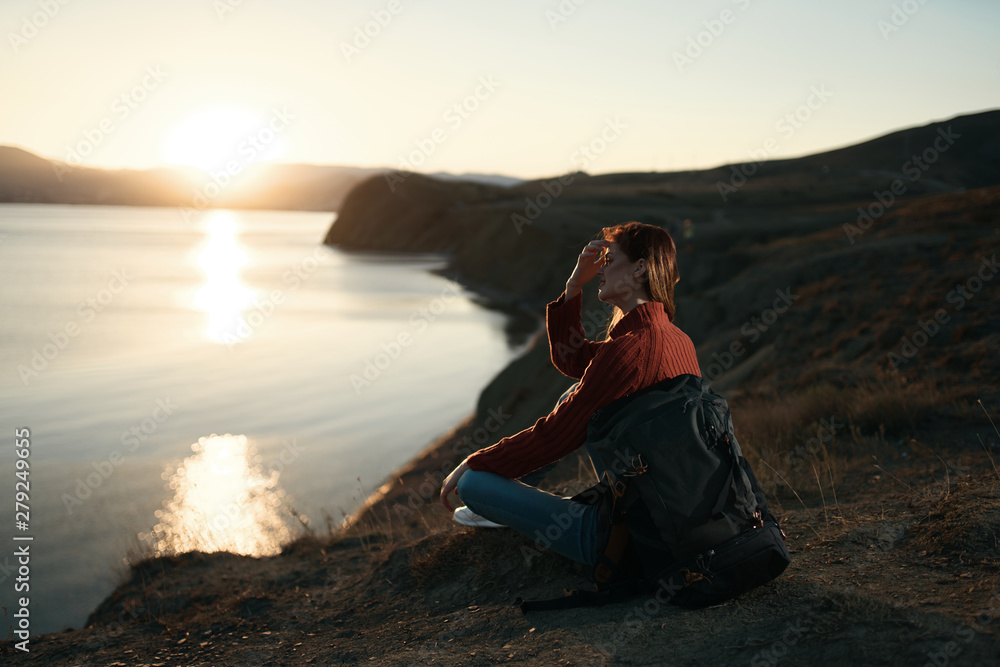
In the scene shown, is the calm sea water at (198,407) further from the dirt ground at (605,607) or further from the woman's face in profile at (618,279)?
the woman's face in profile at (618,279)

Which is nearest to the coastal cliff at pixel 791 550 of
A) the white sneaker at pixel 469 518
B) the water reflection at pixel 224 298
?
the white sneaker at pixel 469 518

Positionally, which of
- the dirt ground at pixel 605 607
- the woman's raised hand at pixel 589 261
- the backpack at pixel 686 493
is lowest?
the dirt ground at pixel 605 607

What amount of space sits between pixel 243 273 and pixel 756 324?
57049 mm

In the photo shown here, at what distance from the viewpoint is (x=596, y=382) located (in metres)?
2.93

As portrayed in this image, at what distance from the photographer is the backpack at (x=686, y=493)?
9.36 feet

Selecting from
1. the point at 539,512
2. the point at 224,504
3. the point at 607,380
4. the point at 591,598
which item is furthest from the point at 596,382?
the point at 224,504

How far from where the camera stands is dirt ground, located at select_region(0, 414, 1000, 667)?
9.46 feet

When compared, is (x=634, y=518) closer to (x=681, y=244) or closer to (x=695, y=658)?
(x=695, y=658)

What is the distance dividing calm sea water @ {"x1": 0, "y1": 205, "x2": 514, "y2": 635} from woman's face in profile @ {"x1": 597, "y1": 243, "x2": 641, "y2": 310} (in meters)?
6.62

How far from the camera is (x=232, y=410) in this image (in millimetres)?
19688

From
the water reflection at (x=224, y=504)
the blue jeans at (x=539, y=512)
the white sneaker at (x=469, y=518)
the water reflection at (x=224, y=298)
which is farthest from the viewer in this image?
the water reflection at (x=224, y=298)

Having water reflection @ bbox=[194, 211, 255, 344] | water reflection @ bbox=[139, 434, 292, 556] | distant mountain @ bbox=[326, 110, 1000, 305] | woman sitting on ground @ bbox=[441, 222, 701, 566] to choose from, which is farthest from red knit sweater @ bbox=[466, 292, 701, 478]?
water reflection @ bbox=[194, 211, 255, 344]

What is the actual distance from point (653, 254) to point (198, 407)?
1947 centimetres

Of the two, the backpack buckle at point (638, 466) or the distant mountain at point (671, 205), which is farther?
the distant mountain at point (671, 205)
